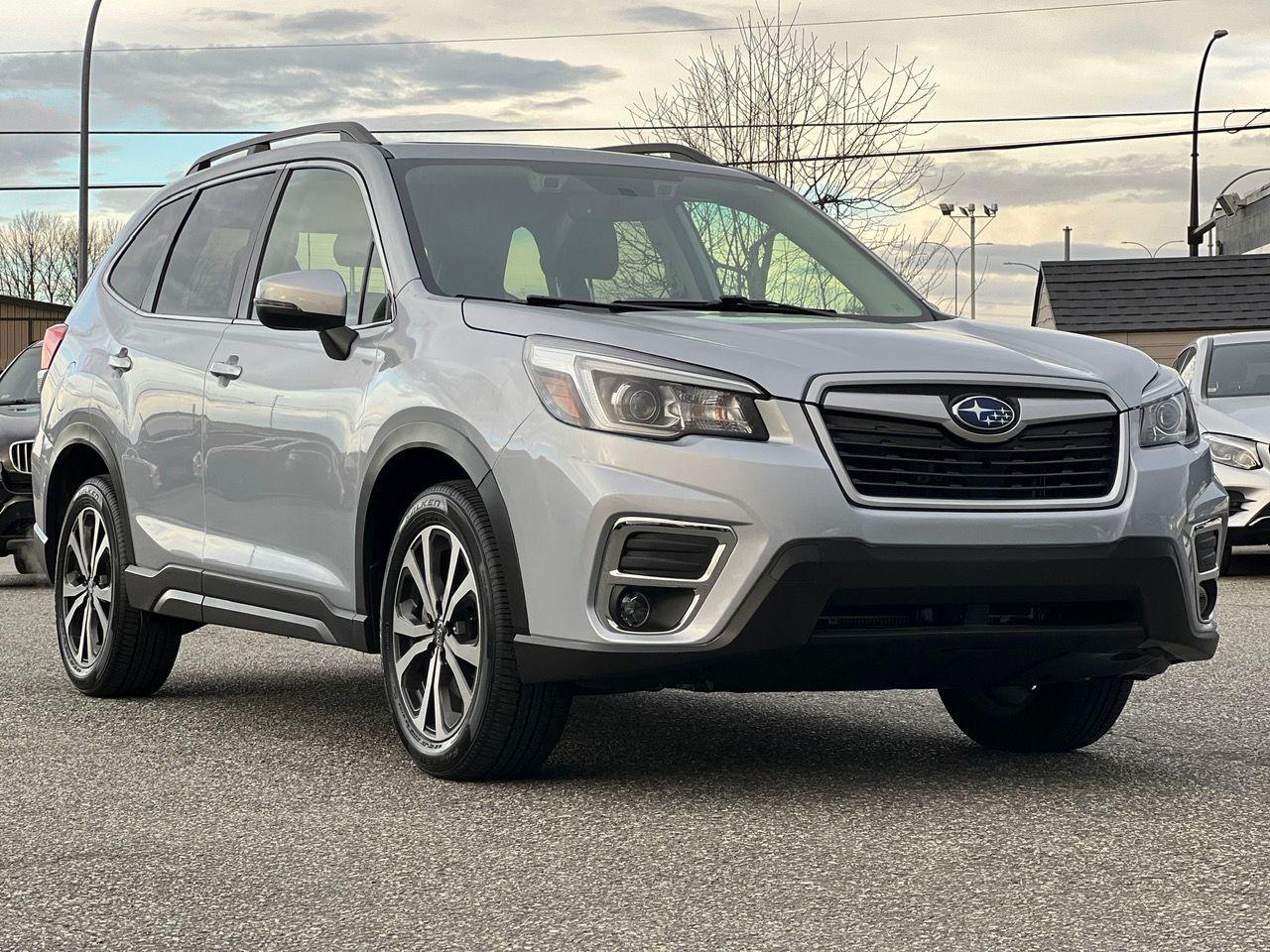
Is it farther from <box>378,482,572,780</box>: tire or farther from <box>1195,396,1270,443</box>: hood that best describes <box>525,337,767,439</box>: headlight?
<box>1195,396,1270,443</box>: hood

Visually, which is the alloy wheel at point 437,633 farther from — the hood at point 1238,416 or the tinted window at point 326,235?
the hood at point 1238,416

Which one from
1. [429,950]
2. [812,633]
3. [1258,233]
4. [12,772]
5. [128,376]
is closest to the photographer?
[429,950]

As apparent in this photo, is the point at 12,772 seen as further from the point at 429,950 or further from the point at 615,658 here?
the point at 429,950

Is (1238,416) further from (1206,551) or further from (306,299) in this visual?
(306,299)

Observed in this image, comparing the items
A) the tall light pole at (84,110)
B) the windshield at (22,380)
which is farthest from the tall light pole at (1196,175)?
the windshield at (22,380)

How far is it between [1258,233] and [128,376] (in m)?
27.6

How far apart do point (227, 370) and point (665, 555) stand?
2.26 m

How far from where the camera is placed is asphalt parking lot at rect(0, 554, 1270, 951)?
12.7 feet

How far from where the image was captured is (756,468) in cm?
475

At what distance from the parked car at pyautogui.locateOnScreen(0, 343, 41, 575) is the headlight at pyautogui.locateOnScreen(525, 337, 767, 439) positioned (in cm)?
842

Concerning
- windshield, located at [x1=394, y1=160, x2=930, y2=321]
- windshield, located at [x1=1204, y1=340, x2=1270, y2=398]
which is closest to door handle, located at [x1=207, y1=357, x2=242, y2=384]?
windshield, located at [x1=394, y1=160, x2=930, y2=321]

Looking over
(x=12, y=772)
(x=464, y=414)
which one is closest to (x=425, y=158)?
(x=464, y=414)

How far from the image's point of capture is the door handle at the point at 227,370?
253 inches

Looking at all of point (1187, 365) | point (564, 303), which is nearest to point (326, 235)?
point (564, 303)
